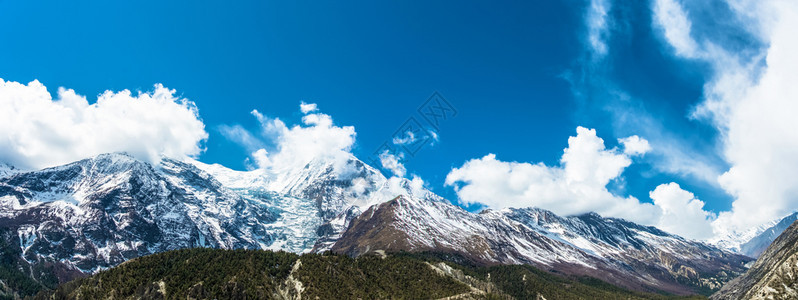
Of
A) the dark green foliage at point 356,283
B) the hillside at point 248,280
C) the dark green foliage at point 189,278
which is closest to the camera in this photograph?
→ the dark green foliage at point 189,278

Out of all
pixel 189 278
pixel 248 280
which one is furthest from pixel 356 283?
pixel 189 278

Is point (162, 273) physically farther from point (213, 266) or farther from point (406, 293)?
point (406, 293)

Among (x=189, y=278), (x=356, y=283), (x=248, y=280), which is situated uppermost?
(x=356, y=283)

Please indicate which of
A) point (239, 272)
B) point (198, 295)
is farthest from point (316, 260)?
point (198, 295)

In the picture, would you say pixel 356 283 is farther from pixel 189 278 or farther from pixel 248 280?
pixel 189 278

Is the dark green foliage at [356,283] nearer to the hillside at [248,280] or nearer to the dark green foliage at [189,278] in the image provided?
the hillside at [248,280]

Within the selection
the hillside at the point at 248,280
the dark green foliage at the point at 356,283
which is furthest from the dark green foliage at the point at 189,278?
the dark green foliage at the point at 356,283

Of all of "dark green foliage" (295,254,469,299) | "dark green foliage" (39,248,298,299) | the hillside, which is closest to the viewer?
"dark green foliage" (39,248,298,299)

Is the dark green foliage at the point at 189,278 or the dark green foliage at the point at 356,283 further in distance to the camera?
the dark green foliage at the point at 356,283

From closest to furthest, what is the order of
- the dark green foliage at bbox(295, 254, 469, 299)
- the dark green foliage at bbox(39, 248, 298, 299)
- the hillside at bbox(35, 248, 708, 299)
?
1. the dark green foliage at bbox(39, 248, 298, 299)
2. the hillside at bbox(35, 248, 708, 299)
3. the dark green foliage at bbox(295, 254, 469, 299)

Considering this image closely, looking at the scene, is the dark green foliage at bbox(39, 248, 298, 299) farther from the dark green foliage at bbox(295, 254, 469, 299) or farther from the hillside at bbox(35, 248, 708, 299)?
the dark green foliage at bbox(295, 254, 469, 299)

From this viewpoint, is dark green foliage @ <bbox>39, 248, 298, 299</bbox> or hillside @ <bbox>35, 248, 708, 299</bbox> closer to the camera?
dark green foliage @ <bbox>39, 248, 298, 299</bbox>

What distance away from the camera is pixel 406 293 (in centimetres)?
18475

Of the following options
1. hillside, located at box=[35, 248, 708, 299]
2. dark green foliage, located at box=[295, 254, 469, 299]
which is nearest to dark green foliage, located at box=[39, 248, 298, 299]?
hillside, located at box=[35, 248, 708, 299]
